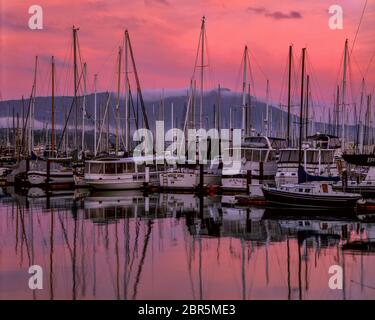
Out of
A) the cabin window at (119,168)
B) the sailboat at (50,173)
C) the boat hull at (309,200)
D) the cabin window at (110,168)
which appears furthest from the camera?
the sailboat at (50,173)

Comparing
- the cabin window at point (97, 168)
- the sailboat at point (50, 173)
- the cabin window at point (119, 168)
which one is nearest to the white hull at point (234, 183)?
the cabin window at point (119, 168)

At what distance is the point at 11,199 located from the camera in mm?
43188

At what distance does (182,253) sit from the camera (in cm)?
2173

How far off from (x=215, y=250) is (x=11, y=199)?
24.8 metres

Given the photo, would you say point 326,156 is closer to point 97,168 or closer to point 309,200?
point 309,200

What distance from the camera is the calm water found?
16578mm

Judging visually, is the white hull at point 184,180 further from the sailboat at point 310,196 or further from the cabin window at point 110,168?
the sailboat at point 310,196

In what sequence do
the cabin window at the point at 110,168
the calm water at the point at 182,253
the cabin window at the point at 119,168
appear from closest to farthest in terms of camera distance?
the calm water at the point at 182,253, the cabin window at the point at 110,168, the cabin window at the point at 119,168

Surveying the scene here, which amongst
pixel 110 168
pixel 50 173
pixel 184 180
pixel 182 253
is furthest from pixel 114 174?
pixel 182 253

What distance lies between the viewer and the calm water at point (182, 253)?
16.6 meters

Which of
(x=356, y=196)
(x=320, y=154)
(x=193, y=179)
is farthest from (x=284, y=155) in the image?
(x=356, y=196)

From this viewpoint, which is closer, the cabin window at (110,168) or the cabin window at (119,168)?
the cabin window at (110,168)

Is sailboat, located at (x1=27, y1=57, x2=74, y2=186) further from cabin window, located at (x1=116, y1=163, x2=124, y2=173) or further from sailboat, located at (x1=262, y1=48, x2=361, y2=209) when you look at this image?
sailboat, located at (x1=262, y1=48, x2=361, y2=209)
